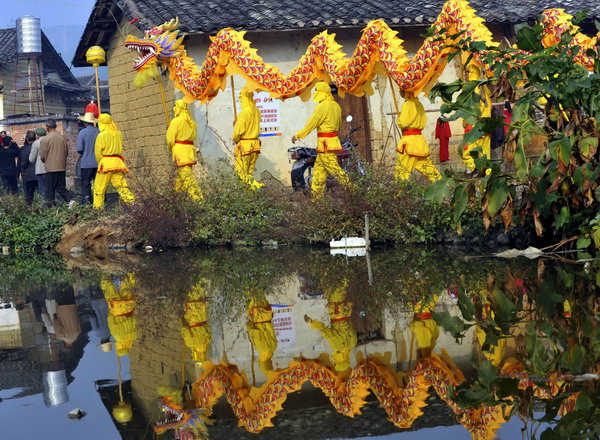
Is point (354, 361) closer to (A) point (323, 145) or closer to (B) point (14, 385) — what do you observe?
(B) point (14, 385)

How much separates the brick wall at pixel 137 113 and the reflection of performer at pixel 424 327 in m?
13.2

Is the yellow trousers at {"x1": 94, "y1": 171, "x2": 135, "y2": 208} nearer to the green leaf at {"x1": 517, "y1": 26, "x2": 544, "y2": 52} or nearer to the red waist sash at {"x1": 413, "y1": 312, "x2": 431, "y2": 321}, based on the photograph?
the green leaf at {"x1": 517, "y1": 26, "x2": 544, "y2": 52}

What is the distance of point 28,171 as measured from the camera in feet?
71.7

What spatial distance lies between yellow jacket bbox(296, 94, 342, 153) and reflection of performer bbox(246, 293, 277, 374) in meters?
7.17

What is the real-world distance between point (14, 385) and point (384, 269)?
543 centimetres

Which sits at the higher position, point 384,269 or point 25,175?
point 25,175

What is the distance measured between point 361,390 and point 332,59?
36.2ft

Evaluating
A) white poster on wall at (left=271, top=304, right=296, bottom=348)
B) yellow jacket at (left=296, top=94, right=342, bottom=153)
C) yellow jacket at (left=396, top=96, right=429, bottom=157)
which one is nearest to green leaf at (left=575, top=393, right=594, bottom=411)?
white poster on wall at (left=271, top=304, right=296, bottom=348)

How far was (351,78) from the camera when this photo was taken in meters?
16.1

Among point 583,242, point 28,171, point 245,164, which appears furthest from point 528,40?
point 28,171

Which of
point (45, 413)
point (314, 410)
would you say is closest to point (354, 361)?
point (314, 410)

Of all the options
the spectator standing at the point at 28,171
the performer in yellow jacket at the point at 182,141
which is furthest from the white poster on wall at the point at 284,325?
the spectator standing at the point at 28,171

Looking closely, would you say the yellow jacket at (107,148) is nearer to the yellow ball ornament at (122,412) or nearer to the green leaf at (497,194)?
the green leaf at (497,194)

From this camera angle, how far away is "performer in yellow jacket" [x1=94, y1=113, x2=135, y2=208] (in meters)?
18.8
